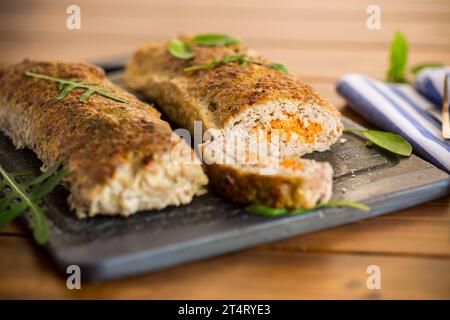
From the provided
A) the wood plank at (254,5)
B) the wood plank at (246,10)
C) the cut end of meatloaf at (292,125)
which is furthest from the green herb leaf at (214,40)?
the wood plank at (254,5)

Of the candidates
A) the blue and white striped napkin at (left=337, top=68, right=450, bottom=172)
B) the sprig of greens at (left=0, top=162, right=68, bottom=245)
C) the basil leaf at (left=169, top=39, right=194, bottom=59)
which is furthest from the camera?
the basil leaf at (left=169, top=39, right=194, bottom=59)

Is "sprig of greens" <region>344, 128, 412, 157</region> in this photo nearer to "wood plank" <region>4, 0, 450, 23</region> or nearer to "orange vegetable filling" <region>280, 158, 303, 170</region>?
"orange vegetable filling" <region>280, 158, 303, 170</region>

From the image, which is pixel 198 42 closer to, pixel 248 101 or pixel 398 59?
pixel 248 101

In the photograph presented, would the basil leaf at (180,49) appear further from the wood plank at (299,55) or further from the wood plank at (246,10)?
the wood plank at (246,10)

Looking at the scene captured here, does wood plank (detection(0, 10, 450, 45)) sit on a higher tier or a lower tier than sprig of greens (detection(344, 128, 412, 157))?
higher

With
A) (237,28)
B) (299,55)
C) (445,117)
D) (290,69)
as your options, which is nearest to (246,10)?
(237,28)

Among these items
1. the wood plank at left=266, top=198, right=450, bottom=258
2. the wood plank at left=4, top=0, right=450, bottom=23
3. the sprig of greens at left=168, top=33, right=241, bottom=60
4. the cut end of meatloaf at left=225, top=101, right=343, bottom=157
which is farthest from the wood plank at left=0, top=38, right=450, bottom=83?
the wood plank at left=266, top=198, right=450, bottom=258

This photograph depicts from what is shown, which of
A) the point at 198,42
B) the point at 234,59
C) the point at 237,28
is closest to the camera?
the point at 234,59
